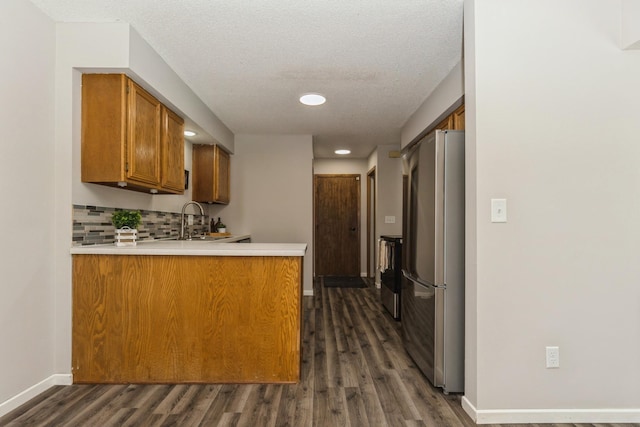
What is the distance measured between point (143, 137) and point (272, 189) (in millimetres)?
2779

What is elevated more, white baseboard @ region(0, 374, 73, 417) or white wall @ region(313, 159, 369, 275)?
white wall @ region(313, 159, 369, 275)

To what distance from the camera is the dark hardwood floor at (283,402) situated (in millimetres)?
1984

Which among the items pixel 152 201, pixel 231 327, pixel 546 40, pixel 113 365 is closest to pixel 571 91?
pixel 546 40

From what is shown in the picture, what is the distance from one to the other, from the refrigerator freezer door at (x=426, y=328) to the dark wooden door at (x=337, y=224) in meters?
4.36

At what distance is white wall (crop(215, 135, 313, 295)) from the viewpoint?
5434 mm

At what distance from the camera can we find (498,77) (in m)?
2.02

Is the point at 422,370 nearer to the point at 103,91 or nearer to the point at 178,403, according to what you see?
the point at 178,403

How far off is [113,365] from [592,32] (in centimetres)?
348

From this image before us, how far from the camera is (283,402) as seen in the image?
2195 mm

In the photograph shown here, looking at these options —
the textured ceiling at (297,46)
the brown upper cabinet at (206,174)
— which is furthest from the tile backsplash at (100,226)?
the textured ceiling at (297,46)

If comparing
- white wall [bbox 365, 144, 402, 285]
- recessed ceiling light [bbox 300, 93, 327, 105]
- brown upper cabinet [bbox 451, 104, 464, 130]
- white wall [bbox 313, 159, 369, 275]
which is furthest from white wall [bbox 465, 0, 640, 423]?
white wall [bbox 313, 159, 369, 275]

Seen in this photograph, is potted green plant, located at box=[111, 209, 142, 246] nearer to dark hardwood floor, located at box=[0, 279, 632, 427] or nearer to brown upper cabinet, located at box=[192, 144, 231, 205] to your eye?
dark hardwood floor, located at box=[0, 279, 632, 427]

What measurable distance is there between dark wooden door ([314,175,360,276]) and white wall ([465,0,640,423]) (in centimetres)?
535

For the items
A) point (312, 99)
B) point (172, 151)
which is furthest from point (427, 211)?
point (172, 151)
